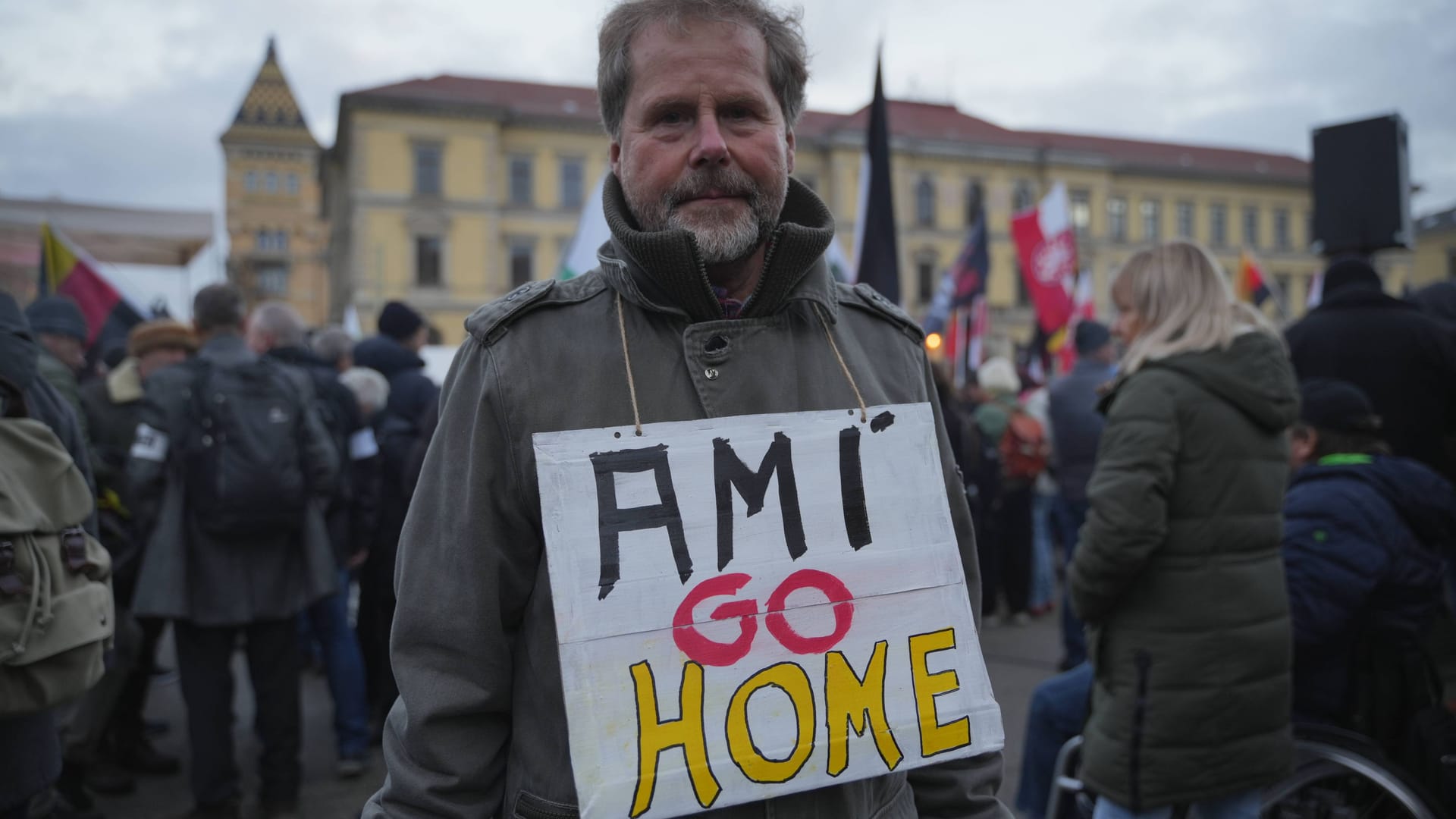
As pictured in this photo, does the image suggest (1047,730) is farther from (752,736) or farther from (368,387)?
(368,387)

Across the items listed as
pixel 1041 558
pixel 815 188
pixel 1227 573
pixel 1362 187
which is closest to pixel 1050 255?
pixel 1041 558

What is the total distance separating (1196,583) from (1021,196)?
47514 millimetres

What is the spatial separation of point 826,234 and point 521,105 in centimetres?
4400

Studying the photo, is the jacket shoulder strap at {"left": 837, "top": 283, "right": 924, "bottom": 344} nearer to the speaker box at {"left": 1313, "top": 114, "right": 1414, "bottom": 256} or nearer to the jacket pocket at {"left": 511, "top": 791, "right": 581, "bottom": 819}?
the jacket pocket at {"left": 511, "top": 791, "right": 581, "bottom": 819}

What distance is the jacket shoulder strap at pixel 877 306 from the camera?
172cm

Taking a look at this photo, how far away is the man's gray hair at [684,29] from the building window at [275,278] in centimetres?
6921

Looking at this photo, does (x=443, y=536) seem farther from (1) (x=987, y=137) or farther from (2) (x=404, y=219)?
(1) (x=987, y=137)

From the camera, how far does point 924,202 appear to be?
4619 cm

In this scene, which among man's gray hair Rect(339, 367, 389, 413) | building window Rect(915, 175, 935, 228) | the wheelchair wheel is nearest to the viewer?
the wheelchair wheel

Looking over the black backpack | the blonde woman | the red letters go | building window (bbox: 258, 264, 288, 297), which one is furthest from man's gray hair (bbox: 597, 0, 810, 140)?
building window (bbox: 258, 264, 288, 297)

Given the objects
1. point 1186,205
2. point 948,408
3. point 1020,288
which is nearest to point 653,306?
point 948,408

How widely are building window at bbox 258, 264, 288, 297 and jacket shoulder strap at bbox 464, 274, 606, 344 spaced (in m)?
69.3

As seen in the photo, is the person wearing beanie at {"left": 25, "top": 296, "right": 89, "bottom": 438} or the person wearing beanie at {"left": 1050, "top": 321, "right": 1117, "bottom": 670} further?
the person wearing beanie at {"left": 1050, "top": 321, "right": 1117, "bottom": 670}

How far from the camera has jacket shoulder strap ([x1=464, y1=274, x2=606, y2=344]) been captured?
1452 millimetres
